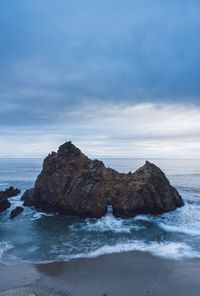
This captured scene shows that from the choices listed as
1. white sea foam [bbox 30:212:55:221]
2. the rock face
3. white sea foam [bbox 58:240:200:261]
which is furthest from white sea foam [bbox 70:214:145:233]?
white sea foam [bbox 30:212:55:221]

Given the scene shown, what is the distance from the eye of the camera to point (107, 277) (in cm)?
2467

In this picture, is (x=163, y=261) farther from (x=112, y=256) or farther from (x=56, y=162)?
(x=56, y=162)

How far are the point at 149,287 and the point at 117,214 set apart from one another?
19.3 meters

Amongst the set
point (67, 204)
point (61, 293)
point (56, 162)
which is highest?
point (56, 162)

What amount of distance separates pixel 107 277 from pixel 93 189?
1884cm

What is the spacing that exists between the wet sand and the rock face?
551 inches

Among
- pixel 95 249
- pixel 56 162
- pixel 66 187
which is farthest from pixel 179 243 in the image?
pixel 56 162

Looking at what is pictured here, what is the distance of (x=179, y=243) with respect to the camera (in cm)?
3206

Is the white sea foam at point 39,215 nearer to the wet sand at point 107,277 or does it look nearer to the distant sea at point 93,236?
the distant sea at point 93,236

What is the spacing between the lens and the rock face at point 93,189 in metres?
42.7

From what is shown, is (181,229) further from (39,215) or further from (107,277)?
(39,215)

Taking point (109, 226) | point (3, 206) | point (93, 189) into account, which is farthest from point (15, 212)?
point (109, 226)

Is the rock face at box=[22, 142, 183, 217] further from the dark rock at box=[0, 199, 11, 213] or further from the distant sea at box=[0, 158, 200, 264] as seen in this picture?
the dark rock at box=[0, 199, 11, 213]

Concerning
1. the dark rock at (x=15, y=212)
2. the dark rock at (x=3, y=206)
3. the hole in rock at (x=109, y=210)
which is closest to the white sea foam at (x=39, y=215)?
the dark rock at (x=15, y=212)
